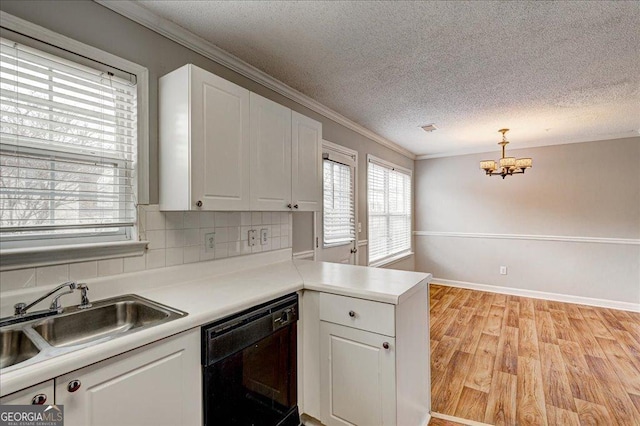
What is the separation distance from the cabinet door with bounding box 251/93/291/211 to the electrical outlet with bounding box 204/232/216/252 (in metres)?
0.37

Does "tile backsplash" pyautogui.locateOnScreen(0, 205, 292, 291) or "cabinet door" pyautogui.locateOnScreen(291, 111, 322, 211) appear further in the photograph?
"cabinet door" pyautogui.locateOnScreen(291, 111, 322, 211)

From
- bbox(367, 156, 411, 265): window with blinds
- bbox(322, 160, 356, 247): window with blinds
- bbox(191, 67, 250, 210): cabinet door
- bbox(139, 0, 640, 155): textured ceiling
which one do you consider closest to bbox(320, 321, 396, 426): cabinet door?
bbox(191, 67, 250, 210): cabinet door

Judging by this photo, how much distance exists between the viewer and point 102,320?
145cm

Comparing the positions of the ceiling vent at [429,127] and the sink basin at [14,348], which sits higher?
the ceiling vent at [429,127]

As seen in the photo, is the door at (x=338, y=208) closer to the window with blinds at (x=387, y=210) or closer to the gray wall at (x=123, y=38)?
the window with blinds at (x=387, y=210)

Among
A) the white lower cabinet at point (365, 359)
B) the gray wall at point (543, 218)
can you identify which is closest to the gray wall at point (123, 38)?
the white lower cabinet at point (365, 359)

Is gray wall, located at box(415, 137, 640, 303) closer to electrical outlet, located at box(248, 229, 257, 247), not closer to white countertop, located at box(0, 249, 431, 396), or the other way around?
white countertop, located at box(0, 249, 431, 396)

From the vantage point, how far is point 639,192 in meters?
4.13

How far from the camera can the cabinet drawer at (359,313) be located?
159cm

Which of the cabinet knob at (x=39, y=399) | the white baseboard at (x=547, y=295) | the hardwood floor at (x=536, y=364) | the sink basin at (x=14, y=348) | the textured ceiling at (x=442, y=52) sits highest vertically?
the textured ceiling at (x=442, y=52)

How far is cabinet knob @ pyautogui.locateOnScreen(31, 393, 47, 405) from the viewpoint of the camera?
88cm

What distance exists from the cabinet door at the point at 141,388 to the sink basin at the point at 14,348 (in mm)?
306

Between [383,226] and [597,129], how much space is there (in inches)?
117

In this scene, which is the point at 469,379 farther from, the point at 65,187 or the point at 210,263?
the point at 65,187
